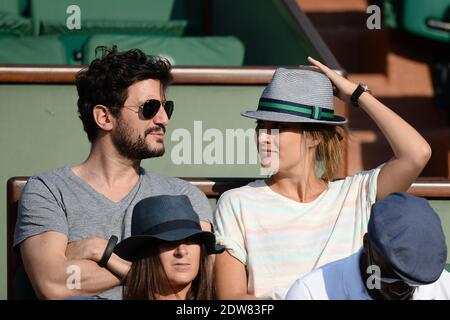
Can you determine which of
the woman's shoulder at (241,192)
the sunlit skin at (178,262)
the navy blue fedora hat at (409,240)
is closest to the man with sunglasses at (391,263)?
the navy blue fedora hat at (409,240)

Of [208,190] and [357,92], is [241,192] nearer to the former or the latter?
[208,190]

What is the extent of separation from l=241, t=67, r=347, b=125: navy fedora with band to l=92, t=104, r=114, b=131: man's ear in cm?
49

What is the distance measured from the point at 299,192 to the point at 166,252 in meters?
0.60

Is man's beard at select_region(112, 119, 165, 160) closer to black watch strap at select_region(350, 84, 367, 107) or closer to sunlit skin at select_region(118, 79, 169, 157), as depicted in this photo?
sunlit skin at select_region(118, 79, 169, 157)

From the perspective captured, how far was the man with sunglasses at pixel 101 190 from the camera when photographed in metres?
3.76

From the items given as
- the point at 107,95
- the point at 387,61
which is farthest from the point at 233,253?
the point at 387,61

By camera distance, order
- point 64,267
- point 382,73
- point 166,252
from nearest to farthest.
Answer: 1. point 166,252
2. point 64,267
3. point 382,73

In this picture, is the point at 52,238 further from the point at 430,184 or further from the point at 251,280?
the point at 430,184

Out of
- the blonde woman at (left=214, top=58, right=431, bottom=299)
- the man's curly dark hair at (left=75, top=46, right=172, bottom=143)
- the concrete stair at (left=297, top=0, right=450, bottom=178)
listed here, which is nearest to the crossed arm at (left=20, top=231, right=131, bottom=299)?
the blonde woman at (left=214, top=58, right=431, bottom=299)

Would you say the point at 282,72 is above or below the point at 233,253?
above

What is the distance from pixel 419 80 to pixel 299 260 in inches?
111

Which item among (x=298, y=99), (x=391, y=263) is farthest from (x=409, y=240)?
(x=298, y=99)

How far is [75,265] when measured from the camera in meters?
3.73

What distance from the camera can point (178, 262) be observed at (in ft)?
11.7
